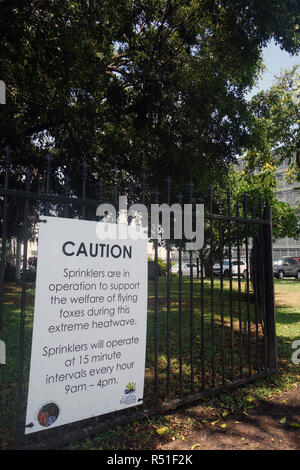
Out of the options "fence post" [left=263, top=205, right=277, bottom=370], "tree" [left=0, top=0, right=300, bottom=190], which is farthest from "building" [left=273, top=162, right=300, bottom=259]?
"fence post" [left=263, top=205, right=277, bottom=370]

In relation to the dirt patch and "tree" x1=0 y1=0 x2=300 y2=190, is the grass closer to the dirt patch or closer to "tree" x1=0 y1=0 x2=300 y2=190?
the dirt patch

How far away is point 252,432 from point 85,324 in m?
1.80

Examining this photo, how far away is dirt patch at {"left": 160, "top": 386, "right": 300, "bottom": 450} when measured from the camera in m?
3.01

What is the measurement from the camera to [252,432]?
128 inches

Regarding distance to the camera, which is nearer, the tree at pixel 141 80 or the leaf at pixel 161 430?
the leaf at pixel 161 430

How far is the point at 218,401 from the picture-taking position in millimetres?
3891

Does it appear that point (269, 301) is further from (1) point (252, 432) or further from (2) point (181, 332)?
(1) point (252, 432)

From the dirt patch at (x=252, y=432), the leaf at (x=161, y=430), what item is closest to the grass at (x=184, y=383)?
the leaf at (x=161, y=430)

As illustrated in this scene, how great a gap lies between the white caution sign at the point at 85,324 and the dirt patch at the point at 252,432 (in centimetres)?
62

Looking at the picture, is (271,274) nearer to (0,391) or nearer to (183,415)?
(183,415)

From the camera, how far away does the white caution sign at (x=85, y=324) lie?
9.04 ft

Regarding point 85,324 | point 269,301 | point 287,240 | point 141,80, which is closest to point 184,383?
point 269,301

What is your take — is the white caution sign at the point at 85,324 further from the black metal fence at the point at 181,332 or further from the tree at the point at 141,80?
the tree at the point at 141,80
